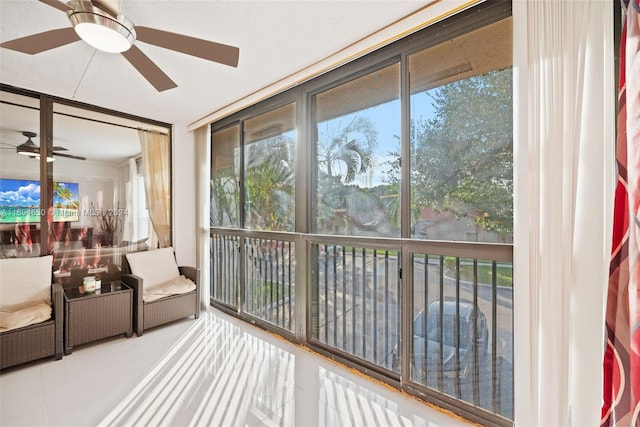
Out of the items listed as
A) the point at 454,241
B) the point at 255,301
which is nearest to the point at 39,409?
the point at 255,301

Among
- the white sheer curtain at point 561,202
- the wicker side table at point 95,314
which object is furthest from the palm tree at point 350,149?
the wicker side table at point 95,314

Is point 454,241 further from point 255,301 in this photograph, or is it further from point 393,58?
point 255,301

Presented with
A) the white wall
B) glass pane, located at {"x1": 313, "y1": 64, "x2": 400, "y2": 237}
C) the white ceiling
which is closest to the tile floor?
glass pane, located at {"x1": 313, "y1": 64, "x2": 400, "y2": 237}

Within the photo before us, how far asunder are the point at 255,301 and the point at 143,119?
268 cm

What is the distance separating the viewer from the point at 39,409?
1.83 metres

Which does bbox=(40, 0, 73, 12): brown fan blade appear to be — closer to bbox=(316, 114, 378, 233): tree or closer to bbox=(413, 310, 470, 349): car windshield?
bbox=(316, 114, 378, 233): tree

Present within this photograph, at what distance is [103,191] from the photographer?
3.23 metres

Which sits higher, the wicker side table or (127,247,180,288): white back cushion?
(127,247,180,288): white back cushion

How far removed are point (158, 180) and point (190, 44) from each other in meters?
2.63

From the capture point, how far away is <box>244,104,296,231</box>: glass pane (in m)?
2.84

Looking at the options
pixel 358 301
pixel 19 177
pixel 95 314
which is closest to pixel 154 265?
pixel 95 314

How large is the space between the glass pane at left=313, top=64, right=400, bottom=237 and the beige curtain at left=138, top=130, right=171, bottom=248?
2.32 meters

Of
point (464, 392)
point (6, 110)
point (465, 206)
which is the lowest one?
point (464, 392)

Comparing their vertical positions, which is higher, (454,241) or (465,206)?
(465,206)
